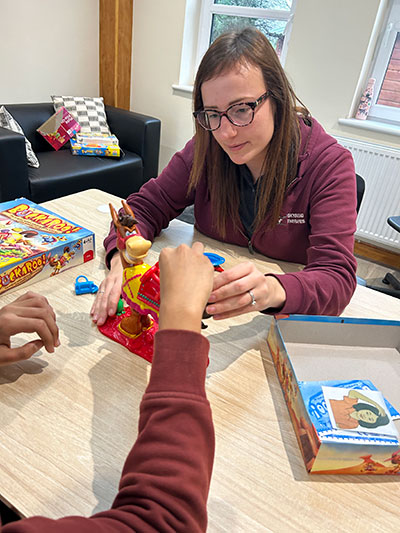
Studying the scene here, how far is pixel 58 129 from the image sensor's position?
2887mm

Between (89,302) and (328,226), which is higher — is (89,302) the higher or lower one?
the lower one

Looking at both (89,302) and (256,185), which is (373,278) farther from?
(89,302)

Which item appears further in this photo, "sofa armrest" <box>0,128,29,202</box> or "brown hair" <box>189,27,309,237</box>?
"sofa armrest" <box>0,128,29,202</box>

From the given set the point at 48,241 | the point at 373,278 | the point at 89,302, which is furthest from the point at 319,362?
the point at 373,278

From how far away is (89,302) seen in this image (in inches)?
34.9

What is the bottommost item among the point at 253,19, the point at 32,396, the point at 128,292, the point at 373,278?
the point at 373,278

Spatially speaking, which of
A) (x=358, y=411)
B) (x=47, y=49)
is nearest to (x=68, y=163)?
(x=47, y=49)

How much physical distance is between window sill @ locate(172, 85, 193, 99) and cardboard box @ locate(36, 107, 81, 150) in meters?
0.91

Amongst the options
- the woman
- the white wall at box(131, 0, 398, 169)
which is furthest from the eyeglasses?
the white wall at box(131, 0, 398, 169)

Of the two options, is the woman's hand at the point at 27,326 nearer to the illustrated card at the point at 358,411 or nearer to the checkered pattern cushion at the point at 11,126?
the illustrated card at the point at 358,411

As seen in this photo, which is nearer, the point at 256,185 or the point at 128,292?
the point at 128,292

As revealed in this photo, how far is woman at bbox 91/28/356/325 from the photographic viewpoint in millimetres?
891

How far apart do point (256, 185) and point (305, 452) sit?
769 millimetres

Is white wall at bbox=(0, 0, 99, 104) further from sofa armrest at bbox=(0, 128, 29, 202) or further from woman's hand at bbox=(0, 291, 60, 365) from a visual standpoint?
woman's hand at bbox=(0, 291, 60, 365)
